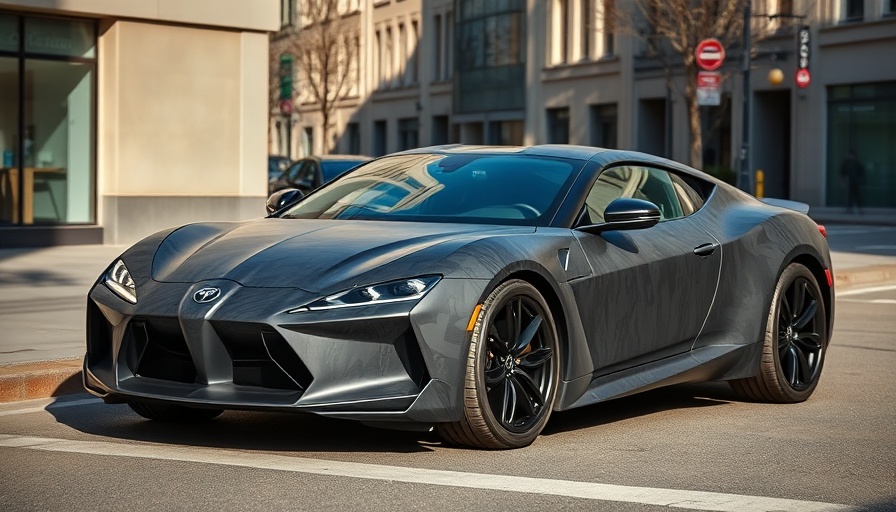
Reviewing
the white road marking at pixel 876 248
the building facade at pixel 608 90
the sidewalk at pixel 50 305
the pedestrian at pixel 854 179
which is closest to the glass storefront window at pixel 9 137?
the sidewalk at pixel 50 305

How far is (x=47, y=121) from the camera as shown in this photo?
2166cm

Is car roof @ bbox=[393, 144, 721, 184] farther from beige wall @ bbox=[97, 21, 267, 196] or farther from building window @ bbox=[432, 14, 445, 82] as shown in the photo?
building window @ bbox=[432, 14, 445, 82]

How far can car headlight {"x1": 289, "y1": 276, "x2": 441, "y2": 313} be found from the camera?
577 centimetres

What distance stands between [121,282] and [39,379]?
2.05 meters

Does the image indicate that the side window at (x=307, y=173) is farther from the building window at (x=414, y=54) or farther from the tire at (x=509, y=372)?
the building window at (x=414, y=54)

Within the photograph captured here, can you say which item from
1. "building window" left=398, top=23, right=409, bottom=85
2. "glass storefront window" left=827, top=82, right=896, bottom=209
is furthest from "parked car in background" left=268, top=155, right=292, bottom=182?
"building window" left=398, top=23, right=409, bottom=85

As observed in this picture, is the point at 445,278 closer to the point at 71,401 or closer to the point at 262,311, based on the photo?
the point at 262,311

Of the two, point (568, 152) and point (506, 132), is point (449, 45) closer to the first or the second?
point (506, 132)

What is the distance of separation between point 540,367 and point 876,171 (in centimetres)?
3529

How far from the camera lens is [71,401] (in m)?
8.03

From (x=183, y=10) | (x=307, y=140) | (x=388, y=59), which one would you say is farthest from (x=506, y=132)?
(x=183, y=10)

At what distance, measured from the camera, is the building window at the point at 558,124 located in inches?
2084

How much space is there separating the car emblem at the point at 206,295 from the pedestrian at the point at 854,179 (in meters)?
35.6

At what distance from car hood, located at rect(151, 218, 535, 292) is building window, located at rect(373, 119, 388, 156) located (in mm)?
60406
